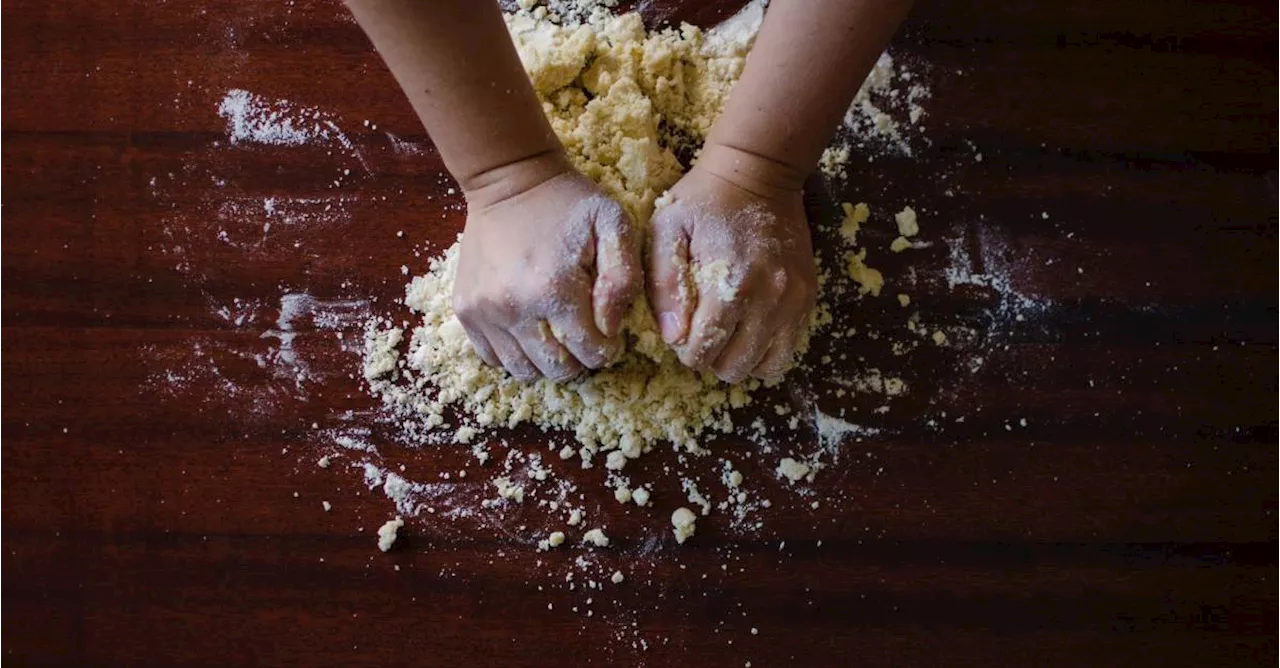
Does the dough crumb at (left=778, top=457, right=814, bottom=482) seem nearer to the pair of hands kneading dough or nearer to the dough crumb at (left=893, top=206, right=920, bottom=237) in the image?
the pair of hands kneading dough

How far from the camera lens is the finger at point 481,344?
0.65 meters

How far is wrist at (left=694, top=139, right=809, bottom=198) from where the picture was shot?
654 mm

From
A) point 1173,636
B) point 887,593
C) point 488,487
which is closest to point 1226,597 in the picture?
point 1173,636

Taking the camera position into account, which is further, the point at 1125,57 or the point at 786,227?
the point at 1125,57

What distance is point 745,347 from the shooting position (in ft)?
2.09

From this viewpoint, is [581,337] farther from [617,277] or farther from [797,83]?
[797,83]

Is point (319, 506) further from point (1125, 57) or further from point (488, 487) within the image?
point (1125, 57)

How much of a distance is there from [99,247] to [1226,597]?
3.02 ft

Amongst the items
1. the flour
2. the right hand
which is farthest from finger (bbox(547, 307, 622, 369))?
the flour

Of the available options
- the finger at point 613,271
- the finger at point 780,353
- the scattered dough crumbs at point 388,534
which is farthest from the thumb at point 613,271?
the scattered dough crumbs at point 388,534

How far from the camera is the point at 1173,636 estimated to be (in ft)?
2.29

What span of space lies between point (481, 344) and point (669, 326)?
5.4 inches

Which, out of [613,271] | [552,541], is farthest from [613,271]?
[552,541]

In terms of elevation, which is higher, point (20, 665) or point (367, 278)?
point (367, 278)
